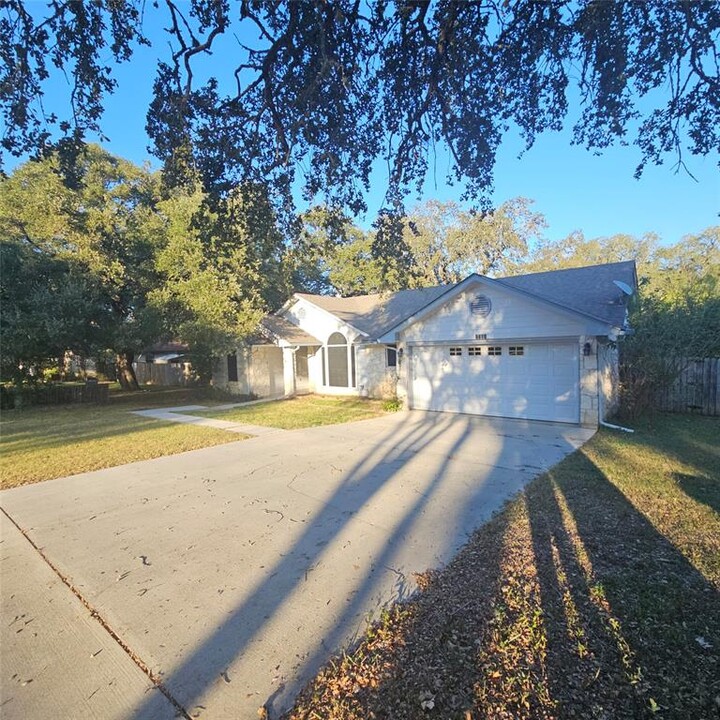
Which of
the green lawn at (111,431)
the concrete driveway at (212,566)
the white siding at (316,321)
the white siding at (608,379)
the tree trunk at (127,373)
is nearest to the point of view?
the concrete driveway at (212,566)

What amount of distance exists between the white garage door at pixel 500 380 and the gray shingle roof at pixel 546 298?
1426 mm

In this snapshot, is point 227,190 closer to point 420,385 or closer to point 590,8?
point 590,8

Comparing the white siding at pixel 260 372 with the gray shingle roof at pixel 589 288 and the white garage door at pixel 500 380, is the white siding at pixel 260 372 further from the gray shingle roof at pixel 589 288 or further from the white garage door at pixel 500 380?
the gray shingle roof at pixel 589 288

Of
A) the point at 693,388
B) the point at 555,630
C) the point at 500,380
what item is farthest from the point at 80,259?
the point at 693,388

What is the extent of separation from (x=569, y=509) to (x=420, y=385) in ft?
28.7

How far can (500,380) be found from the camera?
1180 cm

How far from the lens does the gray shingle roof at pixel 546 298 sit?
1109 cm

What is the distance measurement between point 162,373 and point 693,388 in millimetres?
32662

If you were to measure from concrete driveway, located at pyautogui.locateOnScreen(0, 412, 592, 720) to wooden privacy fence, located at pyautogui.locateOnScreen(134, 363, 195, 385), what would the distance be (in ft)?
82.6

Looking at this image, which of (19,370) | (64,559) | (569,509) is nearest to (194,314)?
(19,370)

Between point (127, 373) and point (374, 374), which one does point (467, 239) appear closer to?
point (374, 374)

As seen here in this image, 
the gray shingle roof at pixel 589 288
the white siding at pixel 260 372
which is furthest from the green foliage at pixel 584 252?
the white siding at pixel 260 372

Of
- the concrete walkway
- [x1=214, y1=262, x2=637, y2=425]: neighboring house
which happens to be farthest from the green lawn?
[x1=214, y1=262, x2=637, y2=425]: neighboring house

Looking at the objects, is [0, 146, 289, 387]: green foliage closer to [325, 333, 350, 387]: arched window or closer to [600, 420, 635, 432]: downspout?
[325, 333, 350, 387]: arched window
